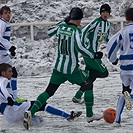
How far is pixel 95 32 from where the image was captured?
31.9ft

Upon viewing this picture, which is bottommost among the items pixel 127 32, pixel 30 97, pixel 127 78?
pixel 30 97

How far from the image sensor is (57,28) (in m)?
8.41

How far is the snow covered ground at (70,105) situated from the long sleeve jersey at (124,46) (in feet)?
2.92

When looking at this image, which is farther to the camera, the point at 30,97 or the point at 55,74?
the point at 30,97

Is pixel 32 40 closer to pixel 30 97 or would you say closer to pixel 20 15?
pixel 20 15

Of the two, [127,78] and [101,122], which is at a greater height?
[127,78]

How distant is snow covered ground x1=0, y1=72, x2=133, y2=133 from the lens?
8086 mm

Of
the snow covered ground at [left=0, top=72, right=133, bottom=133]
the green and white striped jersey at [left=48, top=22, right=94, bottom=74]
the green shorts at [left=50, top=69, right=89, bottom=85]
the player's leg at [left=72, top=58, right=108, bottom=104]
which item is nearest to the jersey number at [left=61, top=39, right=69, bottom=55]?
the green and white striped jersey at [left=48, top=22, right=94, bottom=74]

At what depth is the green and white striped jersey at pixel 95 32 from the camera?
31.6 feet

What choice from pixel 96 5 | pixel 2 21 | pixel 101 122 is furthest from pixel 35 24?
pixel 101 122

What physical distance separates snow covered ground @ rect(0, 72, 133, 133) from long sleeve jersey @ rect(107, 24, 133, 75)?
889mm

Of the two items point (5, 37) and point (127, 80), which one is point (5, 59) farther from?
point (127, 80)

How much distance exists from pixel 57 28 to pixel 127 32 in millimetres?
1205

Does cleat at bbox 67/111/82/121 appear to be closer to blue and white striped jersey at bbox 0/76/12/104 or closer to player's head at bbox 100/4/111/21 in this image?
blue and white striped jersey at bbox 0/76/12/104
